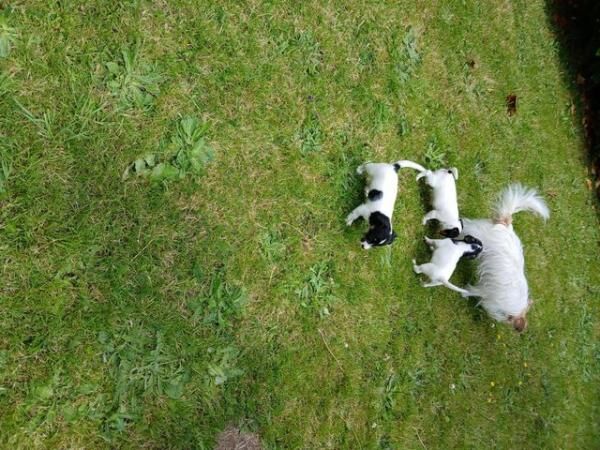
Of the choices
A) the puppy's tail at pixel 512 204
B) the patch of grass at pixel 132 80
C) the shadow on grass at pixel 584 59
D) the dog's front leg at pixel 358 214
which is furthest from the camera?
the shadow on grass at pixel 584 59

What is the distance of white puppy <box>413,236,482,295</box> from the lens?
416 centimetres

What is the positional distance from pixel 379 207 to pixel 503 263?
1375 millimetres

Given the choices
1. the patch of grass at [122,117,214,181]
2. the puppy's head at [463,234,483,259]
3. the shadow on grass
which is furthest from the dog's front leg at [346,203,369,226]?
the shadow on grass

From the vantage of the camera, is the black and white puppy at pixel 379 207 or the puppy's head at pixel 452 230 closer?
the black and white puppy at pixel 379 207

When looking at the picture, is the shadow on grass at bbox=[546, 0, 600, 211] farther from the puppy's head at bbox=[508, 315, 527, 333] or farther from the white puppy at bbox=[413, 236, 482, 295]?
the white puppy at bbox=[413, 236, 482, 295]

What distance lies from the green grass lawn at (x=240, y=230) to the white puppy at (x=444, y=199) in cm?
14

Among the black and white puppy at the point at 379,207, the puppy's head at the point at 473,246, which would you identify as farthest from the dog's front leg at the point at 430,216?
the black and white puppy at the point at 379,207

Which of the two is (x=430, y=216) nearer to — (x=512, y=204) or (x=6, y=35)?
(x=512, y=204)

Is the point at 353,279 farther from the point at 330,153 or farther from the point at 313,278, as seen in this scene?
the point at 330,153

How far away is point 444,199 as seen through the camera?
13.9 feet

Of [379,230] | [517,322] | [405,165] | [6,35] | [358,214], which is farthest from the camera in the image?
[517,322]

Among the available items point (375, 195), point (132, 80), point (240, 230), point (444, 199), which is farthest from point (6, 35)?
point (444, 199)

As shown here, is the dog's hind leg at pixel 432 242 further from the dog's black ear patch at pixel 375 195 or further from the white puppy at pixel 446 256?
the dog's black ear patch at pixel 375 195

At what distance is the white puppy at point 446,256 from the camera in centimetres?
416
